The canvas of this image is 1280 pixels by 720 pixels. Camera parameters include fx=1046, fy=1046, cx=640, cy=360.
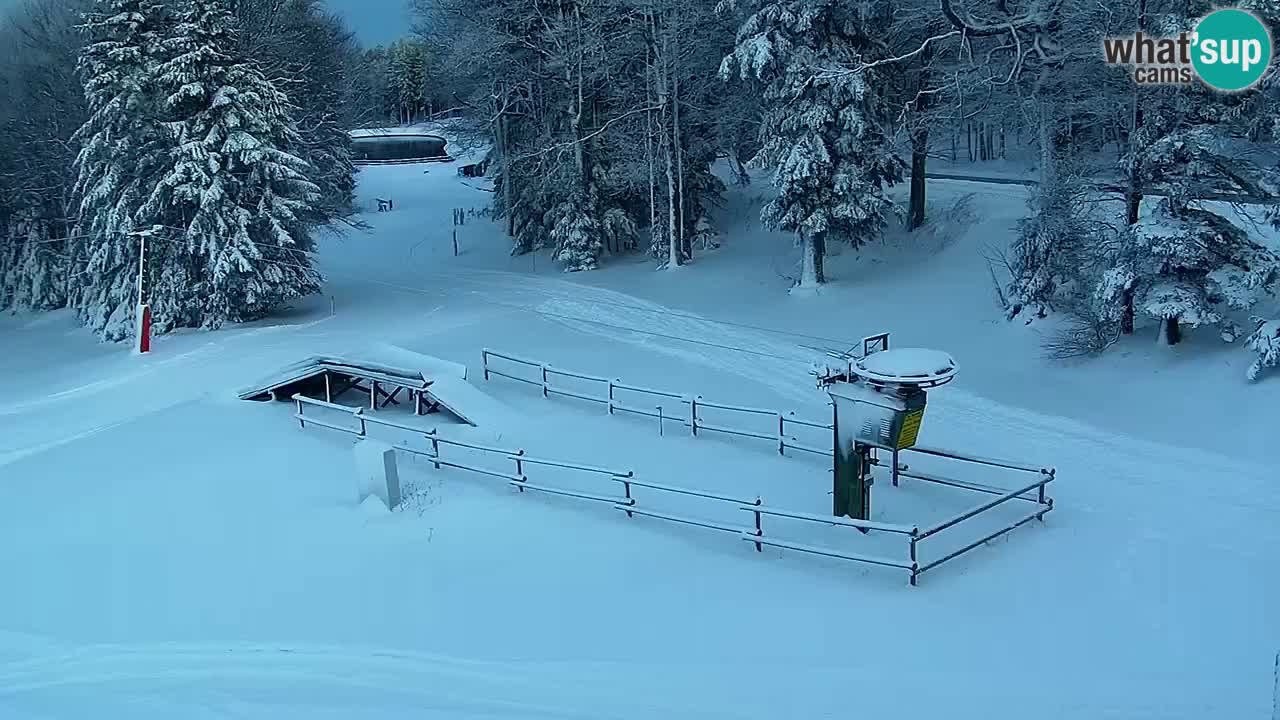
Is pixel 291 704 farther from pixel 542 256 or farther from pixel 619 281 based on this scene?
pixel 542 256

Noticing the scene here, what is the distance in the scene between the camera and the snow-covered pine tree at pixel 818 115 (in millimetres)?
28188

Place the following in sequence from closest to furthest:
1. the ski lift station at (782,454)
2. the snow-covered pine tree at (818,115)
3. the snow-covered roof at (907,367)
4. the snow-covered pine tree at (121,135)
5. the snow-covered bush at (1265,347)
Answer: the snow-covered roof at (907,367) → the ski lift station at (782,454) → the snow-covered bush at (1265,347) → the snow-covered pine tree at (818,115) → the snow-covered pine tree at (121,135)

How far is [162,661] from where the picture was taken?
34.3 ft

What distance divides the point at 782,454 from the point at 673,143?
69.3ft

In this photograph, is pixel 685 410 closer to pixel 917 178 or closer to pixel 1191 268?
pixel 1191 268

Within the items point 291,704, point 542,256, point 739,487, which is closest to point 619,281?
point 542,256

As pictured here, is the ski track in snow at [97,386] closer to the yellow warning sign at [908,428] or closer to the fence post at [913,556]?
the yellow warning sign at [908,428]

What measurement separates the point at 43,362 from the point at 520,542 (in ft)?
86.3

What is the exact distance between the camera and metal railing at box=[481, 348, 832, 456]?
16109mm

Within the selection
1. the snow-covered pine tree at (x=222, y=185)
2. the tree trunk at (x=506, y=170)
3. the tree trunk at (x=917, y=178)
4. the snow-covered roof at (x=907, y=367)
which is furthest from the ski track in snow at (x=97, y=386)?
the tree trunk at (x=917, y=178)

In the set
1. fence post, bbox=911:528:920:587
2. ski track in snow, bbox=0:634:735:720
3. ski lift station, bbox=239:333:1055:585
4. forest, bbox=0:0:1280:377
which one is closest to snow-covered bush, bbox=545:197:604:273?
forest, bbox=0:0:1280:377

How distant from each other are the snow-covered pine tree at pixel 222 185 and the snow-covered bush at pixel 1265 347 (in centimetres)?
2458

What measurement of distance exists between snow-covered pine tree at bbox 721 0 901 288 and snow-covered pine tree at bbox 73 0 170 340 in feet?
56.7

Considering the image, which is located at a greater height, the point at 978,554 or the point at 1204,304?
the point at 1204,304
